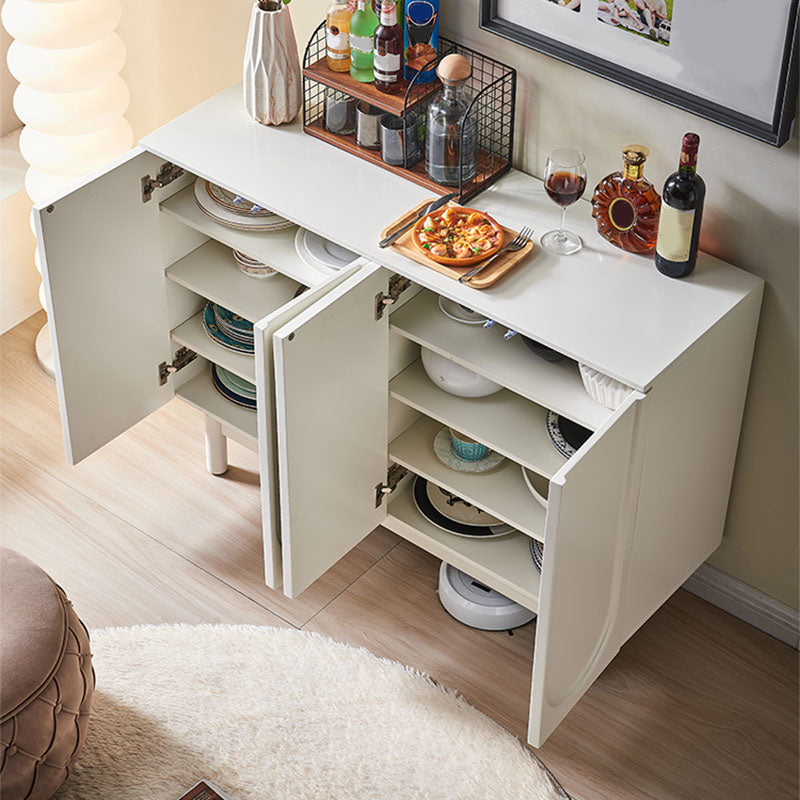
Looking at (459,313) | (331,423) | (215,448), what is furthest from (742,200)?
(215,448)

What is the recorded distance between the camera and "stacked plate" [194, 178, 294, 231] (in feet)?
7.28

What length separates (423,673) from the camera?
2.30 metres

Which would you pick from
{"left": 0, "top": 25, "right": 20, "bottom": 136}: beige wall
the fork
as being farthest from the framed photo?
{"left": 0, "top": 25, "right": 20, "bottom": 136}: beige wall

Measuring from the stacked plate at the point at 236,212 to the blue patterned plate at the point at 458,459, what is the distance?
46 cm

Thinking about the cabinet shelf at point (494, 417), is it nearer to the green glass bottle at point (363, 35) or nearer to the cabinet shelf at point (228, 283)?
the cabinet shelf at point (228, 283)

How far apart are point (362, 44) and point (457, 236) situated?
378 millimetres

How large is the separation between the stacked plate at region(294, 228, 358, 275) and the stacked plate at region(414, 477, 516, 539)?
443 mm

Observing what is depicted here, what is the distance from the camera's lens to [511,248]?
1.98 m

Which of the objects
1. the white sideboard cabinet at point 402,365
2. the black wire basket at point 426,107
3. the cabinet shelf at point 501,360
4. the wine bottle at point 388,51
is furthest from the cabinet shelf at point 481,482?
the wine bottle at point 388,51

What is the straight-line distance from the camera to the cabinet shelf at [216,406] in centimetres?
241

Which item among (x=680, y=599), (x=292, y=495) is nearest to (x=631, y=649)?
(x=680, y=599)

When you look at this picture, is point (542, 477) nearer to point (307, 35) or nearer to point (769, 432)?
point (769, 432)

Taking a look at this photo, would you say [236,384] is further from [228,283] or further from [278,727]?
[278,727]

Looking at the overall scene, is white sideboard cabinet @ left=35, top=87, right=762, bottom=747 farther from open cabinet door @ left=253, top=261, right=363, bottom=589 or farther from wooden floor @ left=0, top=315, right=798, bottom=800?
wooden floor @ left=0, top=315, right=798, bottom=800
